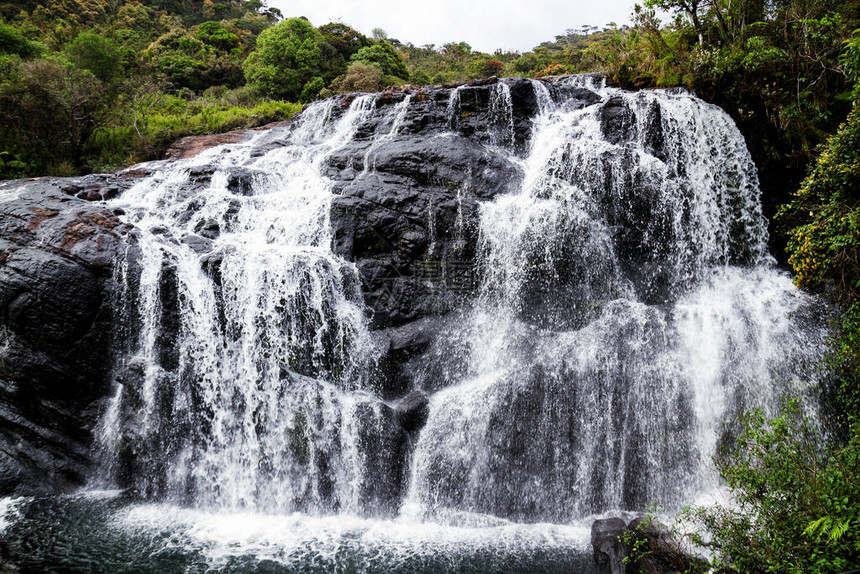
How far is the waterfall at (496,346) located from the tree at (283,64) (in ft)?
57.0

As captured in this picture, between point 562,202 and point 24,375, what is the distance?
1190 cm

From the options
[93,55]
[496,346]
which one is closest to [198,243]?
[496,346]

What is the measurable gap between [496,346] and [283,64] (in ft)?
80.0

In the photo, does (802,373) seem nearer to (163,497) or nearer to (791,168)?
(791,168)

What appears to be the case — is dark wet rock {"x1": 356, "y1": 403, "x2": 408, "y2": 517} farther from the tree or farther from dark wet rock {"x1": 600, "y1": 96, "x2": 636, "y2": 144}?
the tree

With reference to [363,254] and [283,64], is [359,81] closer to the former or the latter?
[283,64]

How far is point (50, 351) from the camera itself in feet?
29.5

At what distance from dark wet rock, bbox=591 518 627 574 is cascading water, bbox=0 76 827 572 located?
36cm

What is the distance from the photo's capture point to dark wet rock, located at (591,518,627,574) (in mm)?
6715

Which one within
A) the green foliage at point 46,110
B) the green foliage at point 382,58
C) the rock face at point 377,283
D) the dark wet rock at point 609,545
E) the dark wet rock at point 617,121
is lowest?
the dark wet rock at point 609,545

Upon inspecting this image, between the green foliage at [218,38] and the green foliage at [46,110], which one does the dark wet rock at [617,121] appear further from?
the green foliage at [218,38]

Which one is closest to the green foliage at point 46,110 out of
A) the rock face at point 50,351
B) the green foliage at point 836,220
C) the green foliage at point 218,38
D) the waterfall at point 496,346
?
the waterfall at point 496,346

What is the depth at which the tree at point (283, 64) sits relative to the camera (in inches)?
1026

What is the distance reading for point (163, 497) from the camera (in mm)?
8891
